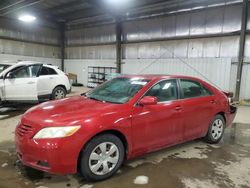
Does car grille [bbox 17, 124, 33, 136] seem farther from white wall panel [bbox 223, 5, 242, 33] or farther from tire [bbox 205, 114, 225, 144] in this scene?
white wall panel [bbox 223, 5, 242, 33]

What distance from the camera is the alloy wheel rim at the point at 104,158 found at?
2.55 m

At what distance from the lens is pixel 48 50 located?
16.2 m

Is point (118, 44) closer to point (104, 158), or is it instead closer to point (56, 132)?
point (104, 158)

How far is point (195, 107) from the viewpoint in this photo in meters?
3.51

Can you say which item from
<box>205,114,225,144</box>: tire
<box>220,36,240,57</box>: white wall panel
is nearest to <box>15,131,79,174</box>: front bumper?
<box>205,114,225,144</box>: tire

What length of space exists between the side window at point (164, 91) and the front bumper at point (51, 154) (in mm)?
1290

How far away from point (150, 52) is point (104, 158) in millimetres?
10218

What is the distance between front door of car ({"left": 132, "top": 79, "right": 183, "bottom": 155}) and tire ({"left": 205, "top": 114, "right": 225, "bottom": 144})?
843 millimetres

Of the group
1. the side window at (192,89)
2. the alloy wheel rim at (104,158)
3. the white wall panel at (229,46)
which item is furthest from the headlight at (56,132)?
the white wall panel at (229,46)

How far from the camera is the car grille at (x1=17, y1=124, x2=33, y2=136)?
247 cm

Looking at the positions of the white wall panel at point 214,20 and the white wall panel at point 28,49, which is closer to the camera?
the white wall panel at point 214,20

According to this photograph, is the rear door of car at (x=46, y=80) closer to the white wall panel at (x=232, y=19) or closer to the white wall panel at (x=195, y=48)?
the white wall panel at (x=195, y=48)

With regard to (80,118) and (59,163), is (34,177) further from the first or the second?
(80,118)

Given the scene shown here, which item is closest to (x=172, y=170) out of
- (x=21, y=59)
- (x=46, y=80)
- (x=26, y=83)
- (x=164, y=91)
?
(x=164, y=91)
